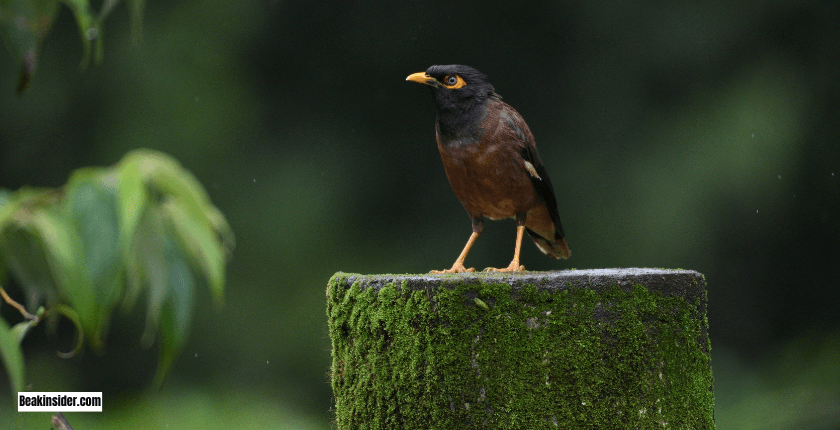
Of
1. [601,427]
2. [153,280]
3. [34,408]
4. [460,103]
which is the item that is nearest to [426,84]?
[460,103]

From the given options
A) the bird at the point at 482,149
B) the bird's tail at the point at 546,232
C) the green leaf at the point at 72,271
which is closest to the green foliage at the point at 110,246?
the green leaf at the point at 72,271

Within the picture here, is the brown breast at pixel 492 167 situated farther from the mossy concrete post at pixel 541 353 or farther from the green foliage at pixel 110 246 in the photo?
the green foliage at pixel 110 246

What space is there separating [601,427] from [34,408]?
4.56ft

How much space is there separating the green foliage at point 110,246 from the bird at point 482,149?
1571 millimetres

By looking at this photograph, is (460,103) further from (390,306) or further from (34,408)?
(34,408)

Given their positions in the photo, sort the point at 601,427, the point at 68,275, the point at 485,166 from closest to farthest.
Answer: the point at 68,275 < the point at 601,427 < the point at 485,166

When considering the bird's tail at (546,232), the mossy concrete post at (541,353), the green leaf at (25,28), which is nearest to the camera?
the green leaf at (25,28)

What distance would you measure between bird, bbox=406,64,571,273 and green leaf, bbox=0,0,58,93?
167 centimetres

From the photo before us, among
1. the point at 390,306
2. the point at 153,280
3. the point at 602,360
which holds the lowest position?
the point at 602,360

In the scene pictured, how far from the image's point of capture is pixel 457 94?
8.55ft

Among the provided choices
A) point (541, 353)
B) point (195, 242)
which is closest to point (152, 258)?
point (195, 242)

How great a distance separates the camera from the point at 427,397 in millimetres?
1866

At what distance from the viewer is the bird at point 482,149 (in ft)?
8.36

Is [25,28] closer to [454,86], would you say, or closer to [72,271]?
[72,271]
